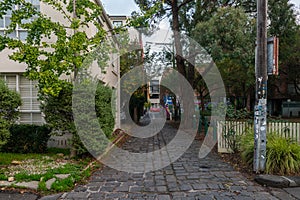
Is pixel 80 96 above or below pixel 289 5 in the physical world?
below

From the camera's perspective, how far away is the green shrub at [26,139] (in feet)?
25.9

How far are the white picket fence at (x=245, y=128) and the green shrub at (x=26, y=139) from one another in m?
5.49

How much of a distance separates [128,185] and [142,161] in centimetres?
220

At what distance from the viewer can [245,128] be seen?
7.76 metres

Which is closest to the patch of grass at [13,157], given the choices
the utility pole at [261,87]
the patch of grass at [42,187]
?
the patch of grass at [42,187]

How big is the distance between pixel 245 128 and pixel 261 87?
2.43 m

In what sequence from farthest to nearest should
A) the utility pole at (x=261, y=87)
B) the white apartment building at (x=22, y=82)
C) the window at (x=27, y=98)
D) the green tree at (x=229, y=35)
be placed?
the green tree at (x=229, y=35)
the window at (x=27, y=98)
the white apartment building at (x=22, y=82)
the utility pole at (x=261, y=87)

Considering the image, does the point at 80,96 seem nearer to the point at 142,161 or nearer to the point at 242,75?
the point at 142,161

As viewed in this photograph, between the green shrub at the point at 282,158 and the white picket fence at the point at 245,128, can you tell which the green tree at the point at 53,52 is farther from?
the green shrub at the point at 282,158

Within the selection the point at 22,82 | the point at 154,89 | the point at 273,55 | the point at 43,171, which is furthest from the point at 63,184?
A: the point at 154,89

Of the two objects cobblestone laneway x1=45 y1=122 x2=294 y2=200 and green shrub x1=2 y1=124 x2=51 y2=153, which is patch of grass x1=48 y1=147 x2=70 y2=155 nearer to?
green shrub x1=2 y1=124 x2=51 y2=153

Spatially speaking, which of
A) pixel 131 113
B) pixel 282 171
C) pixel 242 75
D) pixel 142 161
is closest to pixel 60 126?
pixel 142 161

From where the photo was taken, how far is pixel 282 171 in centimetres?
551

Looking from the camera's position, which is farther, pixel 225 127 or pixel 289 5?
pixel 289 5
